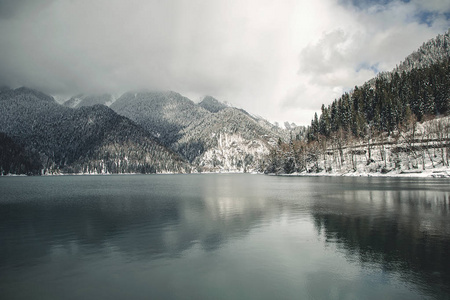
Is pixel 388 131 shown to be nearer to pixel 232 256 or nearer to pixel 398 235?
pixel 398 235

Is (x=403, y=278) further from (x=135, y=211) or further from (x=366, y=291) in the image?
(x=135, y=211)

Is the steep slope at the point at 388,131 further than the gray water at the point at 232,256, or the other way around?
the steep slope at the point at 388,131

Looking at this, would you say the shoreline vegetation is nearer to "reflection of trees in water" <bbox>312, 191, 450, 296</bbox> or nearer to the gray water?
"reflection of trees in water" <bbox>312, 191, 450, 296</bbox>

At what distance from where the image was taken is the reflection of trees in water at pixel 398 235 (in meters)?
18.0

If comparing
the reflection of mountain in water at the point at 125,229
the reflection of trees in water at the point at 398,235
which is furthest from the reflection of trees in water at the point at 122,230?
the reflection of trees in water at the point at 398,235

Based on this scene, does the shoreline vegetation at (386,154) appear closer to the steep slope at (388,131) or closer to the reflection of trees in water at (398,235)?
the steep slope at (388,131)

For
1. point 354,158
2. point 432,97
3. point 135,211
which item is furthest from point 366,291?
point 432,97

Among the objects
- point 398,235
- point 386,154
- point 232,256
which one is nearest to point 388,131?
point 386,154

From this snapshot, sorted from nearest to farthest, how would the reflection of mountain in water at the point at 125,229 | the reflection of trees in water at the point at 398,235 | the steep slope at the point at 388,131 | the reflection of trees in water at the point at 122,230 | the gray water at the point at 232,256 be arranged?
the gray water at the point at 232,256
the reflection of trees in water at the point at 398,235
the reflection of trees in water at the point at 122,230
the reflection of mountain in water at the point at 125,229
the steep slope at the point at 388,131

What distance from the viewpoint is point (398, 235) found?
26.5 metres

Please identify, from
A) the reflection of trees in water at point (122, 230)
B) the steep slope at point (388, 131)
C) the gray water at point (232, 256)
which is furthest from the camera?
the steep slope at point (388, 131)

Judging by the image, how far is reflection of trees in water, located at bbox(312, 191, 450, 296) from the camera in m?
18.0

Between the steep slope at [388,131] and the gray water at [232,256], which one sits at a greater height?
the steep slope at [388,131]

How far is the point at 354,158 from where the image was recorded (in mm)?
145375
